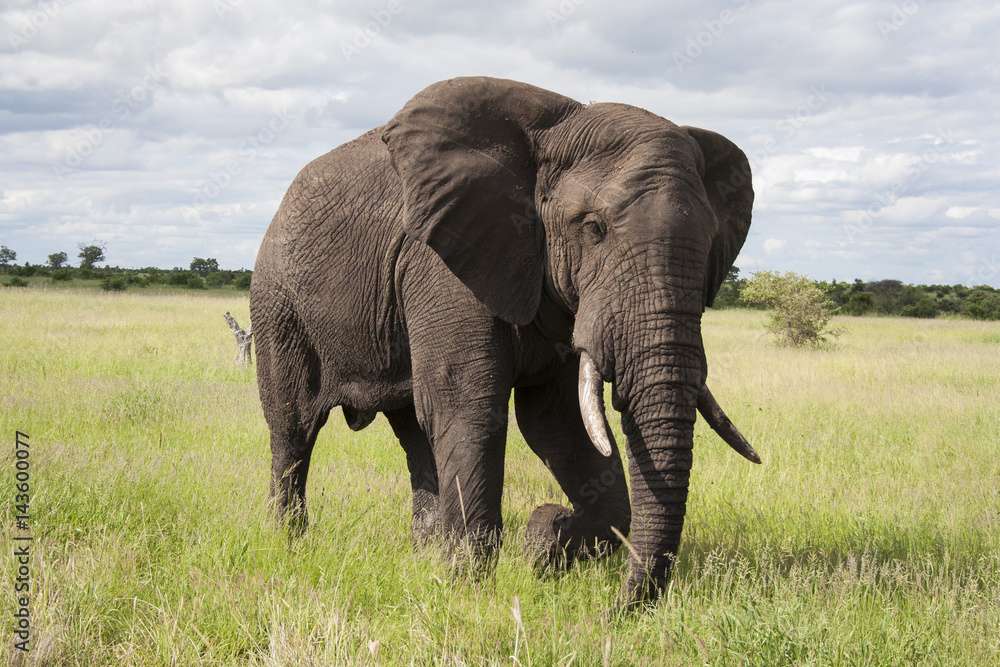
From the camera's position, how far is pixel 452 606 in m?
4.04

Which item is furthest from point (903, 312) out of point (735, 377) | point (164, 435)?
point (164, 435)

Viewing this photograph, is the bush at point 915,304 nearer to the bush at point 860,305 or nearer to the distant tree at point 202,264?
the bush at point 860,305

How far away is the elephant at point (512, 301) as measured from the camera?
3.87m

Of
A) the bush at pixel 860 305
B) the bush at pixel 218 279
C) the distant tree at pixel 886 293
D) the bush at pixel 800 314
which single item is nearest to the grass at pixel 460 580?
the bush at pixel 800 314

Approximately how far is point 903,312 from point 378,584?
51960 mm

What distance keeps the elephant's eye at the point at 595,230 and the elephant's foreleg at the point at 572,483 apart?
1.30 m

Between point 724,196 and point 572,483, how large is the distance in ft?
6.62

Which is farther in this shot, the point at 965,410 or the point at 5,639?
the point at 965,410

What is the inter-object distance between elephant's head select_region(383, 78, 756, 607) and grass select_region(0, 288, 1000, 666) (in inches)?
27.0

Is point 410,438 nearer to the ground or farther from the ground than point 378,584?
farther from the ground

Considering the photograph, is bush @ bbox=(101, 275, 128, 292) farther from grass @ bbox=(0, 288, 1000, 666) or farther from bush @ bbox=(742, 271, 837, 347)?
grass @ bbox=(0, 288, 1000, 666)

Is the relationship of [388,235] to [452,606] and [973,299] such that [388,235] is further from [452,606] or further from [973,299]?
[973,299]

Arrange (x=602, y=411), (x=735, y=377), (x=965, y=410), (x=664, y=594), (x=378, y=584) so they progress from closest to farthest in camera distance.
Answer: (x=602, y=411)
(x=664, y=594)
(x=378, y=584)
(x=965, y=410)
(x=735, y=377)

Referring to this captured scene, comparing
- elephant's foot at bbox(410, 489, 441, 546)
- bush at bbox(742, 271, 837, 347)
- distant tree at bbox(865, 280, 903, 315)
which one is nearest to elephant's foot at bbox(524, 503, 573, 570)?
elephant's foot at bbox(410, 489, 441, 546)
